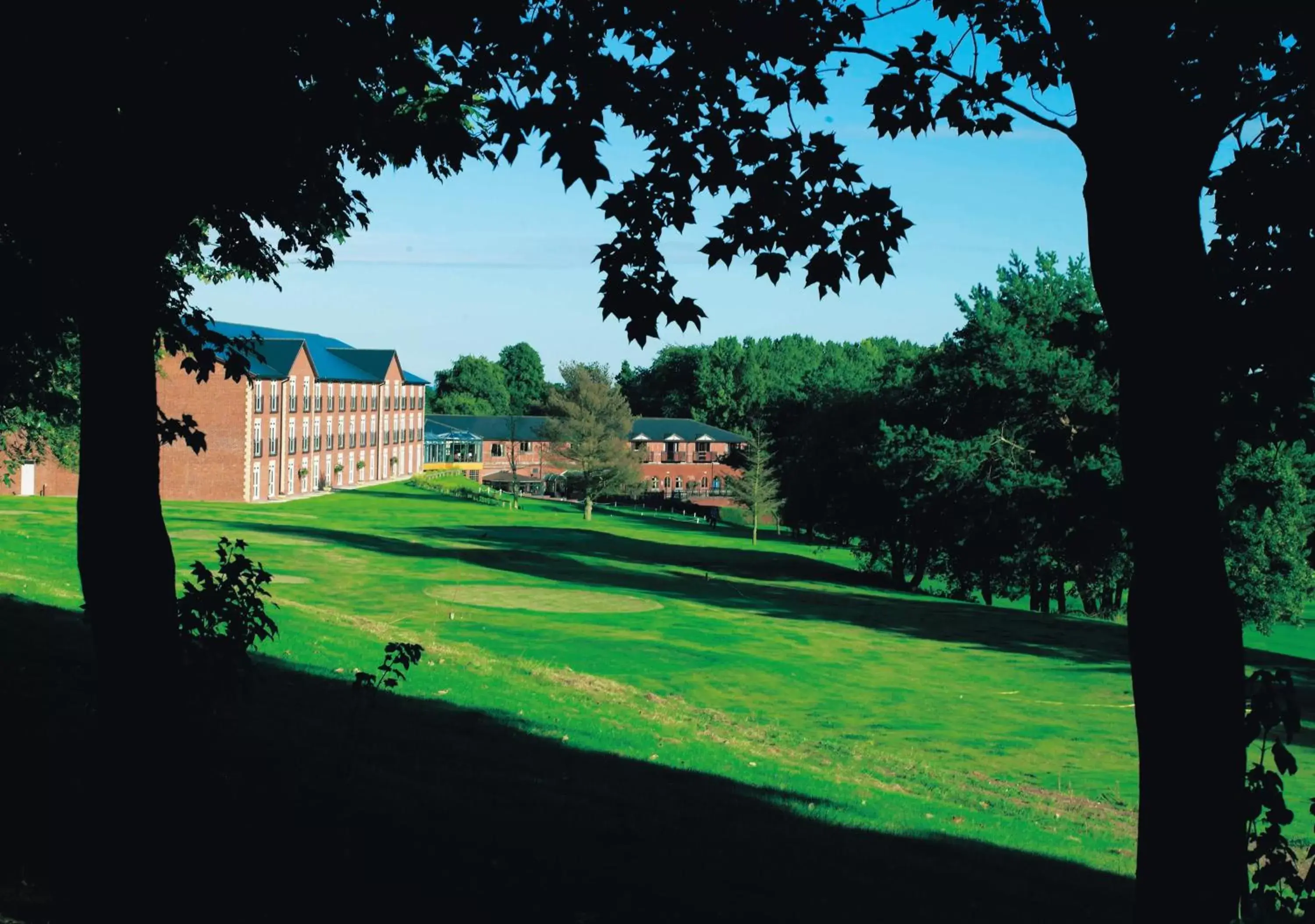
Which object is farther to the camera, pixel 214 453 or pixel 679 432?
pixel 679 432

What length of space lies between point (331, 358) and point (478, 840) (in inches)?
3983

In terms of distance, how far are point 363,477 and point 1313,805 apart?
10894cm

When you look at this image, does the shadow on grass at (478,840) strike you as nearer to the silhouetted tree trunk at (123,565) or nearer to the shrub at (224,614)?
the silhouetted tree trunk at (123,565)

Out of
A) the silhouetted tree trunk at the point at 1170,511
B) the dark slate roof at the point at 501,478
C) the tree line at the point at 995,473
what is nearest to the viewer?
the silhouetted tree trunk at the point at 1170,511

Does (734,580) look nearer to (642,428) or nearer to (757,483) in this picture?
(757,483)

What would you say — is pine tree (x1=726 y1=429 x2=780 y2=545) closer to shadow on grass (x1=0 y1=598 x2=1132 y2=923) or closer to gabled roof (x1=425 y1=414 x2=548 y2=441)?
gabled roof (x1=425 y1=414 x2=548 y2=441)

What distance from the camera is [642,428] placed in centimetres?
14038

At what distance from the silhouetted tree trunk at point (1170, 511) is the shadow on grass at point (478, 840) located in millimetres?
3092

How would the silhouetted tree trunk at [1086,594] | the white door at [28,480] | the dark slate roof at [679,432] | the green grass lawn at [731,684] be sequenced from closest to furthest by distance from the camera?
1. the green grass lawn at [731,684]
2. the silhouetted tree trunk at [1086,594]
3. the white door at [28,480]
4. the dark slate roof at [679,432]

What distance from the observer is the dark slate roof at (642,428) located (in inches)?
5492

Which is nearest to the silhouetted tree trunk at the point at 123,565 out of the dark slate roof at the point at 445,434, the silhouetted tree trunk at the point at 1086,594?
the silhouetted tree trunk at the point at 1086,594

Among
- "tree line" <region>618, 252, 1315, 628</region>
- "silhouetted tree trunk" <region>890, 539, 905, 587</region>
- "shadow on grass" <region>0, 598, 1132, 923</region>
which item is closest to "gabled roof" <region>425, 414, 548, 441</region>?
"tree line" <region>618, 252, 1315, 628</region>

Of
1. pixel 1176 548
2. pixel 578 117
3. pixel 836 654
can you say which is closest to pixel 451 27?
pixel 578 117

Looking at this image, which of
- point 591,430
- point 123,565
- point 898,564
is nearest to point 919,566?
point 898,564
